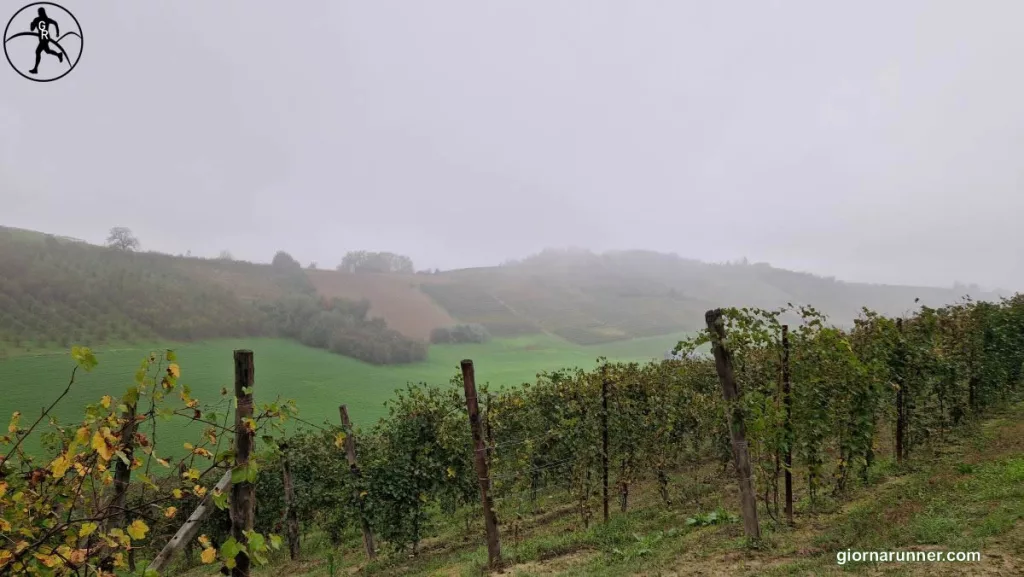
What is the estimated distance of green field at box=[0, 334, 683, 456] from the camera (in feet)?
112

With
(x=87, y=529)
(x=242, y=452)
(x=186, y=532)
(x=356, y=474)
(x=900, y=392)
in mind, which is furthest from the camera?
(x=356, y=474)

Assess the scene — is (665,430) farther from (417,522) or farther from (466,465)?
(417,522)

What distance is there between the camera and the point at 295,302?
226 feet

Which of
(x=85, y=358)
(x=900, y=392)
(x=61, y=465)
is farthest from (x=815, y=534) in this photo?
(x=85, y=358)

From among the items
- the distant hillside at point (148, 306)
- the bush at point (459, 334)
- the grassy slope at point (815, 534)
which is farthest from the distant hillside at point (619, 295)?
the grassy slope at point (815, 534)

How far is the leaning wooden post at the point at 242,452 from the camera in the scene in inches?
149

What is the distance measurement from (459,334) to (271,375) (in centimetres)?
3754

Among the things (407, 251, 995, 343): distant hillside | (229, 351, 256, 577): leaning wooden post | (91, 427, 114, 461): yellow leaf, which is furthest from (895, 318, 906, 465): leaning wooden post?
(407, 251, 995, 343): distant hillside

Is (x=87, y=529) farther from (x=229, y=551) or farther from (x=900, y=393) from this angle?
(x=900, y=393)

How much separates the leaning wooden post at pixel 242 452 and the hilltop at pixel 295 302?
1269cm

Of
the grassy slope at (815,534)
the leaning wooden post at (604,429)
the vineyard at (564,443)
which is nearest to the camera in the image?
the vineyard at (564,443)

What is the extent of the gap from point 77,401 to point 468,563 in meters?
43.8

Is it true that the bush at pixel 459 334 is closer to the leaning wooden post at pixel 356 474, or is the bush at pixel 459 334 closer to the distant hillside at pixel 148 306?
the distant hillside at pixel 148 306

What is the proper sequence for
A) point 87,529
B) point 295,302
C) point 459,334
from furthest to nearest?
1. point 459,334
2. point 295,302
3. point 87,529
